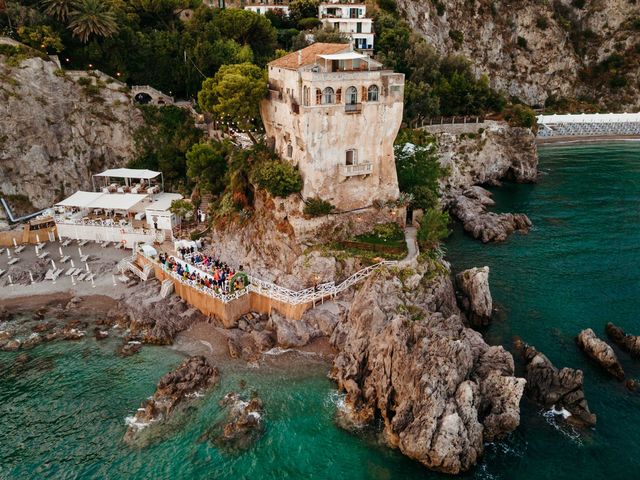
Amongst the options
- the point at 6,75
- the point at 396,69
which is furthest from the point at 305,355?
the point at 396,69

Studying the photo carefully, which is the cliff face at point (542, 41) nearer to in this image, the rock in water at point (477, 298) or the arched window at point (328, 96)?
the arched window at point (328, 96)

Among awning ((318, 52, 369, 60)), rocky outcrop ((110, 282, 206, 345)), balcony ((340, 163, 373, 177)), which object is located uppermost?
awning ((318, 52, 369, 60))

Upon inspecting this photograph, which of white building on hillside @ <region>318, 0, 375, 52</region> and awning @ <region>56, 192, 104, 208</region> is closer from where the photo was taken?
awning @ <region>56, 192, 104, 208</region>

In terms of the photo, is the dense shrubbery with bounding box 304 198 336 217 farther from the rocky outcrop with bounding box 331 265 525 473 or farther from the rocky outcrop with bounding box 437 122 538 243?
the rocky outcrop with bounding box 437 122 538 243

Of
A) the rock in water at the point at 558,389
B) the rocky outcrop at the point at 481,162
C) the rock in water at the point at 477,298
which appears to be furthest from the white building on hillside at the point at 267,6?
the rock in water at the point at 558,389

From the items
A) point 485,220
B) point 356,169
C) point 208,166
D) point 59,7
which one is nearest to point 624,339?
point 485,220

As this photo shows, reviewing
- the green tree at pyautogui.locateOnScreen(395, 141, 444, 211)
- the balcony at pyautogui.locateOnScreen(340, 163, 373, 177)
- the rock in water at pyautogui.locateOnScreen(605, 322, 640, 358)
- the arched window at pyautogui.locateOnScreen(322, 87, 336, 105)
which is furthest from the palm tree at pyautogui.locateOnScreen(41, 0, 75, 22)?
the rock in water at pyautogui.locateOnScreen(605, 322, 640, 358)
